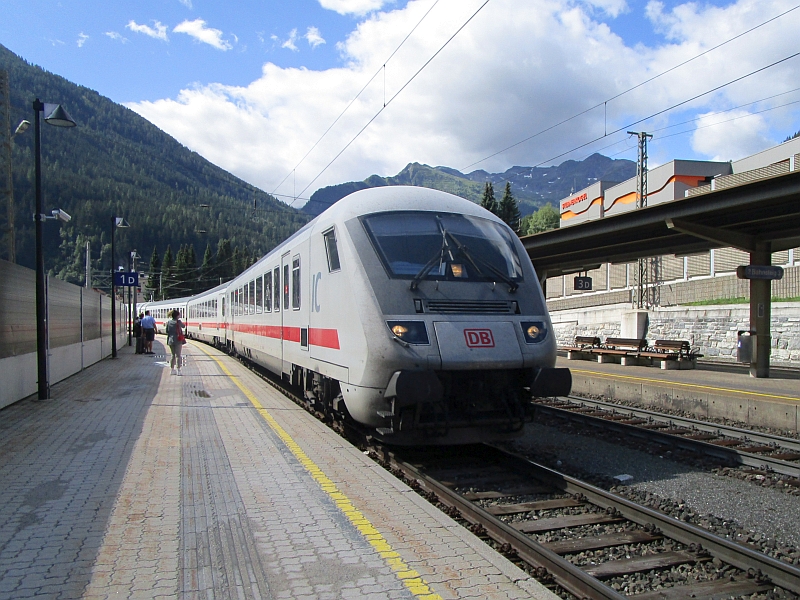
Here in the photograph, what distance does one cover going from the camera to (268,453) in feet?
23.9

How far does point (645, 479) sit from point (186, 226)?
140m

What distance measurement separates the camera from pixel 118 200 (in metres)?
131

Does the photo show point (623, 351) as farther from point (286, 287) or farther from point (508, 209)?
point (508, 209)

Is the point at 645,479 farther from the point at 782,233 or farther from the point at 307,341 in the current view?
the point at 782,233

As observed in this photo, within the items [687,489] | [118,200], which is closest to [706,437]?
[687,489]

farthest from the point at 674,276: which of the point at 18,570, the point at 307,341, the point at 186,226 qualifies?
the point at 186,226

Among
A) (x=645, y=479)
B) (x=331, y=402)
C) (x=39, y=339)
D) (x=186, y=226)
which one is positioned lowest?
(x=645, y=479)

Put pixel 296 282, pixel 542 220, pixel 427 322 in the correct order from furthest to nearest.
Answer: pixel 542 220, pixel 296 282, pixel 427 322

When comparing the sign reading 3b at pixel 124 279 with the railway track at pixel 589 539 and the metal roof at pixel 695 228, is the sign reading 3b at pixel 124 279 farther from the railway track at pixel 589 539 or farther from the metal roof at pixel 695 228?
the railway track at pixel 589 539

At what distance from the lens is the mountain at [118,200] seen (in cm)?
9800

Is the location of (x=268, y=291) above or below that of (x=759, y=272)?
below

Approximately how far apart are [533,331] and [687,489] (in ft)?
7.41

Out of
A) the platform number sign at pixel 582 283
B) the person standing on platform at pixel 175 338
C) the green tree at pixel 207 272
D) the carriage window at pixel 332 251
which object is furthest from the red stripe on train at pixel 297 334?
the green tree at pixel 207 272

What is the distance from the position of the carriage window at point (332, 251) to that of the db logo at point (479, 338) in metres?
1.83
